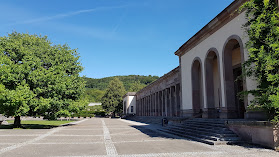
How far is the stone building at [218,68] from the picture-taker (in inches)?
520

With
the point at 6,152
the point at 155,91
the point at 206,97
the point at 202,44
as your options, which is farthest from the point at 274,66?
the point at 155,91

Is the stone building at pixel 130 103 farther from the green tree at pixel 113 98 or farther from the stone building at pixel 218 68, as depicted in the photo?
the stone building at pixel 218 68

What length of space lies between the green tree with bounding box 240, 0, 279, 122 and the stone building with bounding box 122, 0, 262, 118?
0.95 meters

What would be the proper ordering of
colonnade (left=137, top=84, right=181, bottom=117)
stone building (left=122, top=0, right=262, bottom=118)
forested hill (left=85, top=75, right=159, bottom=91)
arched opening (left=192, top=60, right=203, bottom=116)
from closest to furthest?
stone building (left=122, top=0, right=262, bottom=118), arched opening (left=192, top=60, right=203, bottom=116), colonnade (left=137, top=84, right=181, bottom=117), forested hill (left=85, top=75, right=159, bottom=91)

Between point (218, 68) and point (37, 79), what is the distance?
15355 millimetres

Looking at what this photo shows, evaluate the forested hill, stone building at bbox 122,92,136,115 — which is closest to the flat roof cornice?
stone building at bbox 122,92,136,115

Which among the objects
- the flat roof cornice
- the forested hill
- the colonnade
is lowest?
the colonnade

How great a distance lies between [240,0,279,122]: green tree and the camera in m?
8.75

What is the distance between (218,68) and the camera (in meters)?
15.1

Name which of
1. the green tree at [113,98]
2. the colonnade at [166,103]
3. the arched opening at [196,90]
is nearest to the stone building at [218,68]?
the arched opening at [196,90]

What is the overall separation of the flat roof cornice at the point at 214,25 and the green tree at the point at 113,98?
47.3m

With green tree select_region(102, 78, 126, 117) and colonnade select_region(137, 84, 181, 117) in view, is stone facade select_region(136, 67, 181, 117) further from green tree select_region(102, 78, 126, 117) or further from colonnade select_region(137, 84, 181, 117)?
green tree select_region(102, 78, 126, 117)

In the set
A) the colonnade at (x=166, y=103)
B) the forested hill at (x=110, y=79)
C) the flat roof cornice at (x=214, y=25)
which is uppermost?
the forested hill at (x=110, y=79)

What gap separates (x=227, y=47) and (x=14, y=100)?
16419mm
